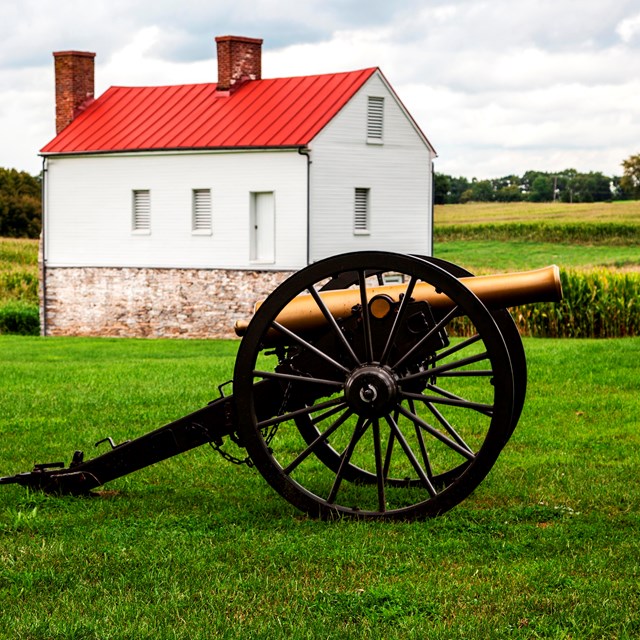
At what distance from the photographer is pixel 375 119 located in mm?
37031

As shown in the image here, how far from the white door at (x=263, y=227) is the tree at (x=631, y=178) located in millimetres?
81287

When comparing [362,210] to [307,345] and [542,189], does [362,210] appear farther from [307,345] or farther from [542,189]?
[542,189]

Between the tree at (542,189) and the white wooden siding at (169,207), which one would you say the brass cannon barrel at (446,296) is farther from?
the tree at (542,189)

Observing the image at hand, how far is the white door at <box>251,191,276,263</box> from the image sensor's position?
35.6 meters

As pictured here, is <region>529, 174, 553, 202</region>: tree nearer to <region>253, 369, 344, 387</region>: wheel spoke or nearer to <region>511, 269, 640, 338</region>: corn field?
<region>511, 269, 640, 338</region>: corn field

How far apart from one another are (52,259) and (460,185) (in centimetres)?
8185

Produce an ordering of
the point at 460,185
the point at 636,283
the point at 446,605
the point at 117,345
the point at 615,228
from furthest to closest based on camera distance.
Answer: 1. the point at 460,185
2. the point at 615,228
3. the point at 636,283
4. the point at 117,345
5. the point at 446,605

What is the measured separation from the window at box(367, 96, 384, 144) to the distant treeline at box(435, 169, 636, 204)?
74.0 metres

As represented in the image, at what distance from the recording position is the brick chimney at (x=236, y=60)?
38.7 metres

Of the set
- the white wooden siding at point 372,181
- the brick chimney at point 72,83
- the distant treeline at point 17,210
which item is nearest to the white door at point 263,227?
the white wooden siding at point 372,181

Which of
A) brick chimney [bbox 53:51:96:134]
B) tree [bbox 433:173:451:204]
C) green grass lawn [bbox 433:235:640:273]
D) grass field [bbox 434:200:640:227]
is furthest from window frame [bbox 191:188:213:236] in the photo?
tree [bbox 433:173:451:204]

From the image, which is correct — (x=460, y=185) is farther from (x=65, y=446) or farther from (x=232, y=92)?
(x=65, y=446)

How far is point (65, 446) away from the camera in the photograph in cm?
1002

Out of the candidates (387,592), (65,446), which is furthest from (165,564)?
(65,446)
